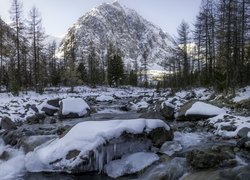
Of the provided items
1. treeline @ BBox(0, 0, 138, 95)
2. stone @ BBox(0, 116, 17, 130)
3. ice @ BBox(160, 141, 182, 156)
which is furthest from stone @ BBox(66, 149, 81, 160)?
treeline @ BBox(0, 0, 138, 95)

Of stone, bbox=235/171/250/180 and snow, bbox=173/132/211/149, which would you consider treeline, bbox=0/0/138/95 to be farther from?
stone, bbox=235/171/250/180

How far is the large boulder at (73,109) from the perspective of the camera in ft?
72.9

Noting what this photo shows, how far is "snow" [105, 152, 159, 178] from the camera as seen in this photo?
10572 millimetres

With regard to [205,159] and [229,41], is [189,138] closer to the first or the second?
[205,159]

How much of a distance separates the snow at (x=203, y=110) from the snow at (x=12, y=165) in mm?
10539

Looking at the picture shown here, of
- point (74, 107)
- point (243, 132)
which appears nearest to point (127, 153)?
point (243, 132)

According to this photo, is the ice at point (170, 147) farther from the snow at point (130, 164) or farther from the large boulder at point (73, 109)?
the large boulder at point (73, 109)

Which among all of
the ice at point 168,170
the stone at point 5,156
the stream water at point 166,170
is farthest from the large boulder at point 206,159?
the stone at point 5,156

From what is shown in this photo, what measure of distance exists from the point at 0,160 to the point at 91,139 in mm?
3677

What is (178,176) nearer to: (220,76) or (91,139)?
(91,139)

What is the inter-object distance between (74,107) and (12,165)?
11.4m

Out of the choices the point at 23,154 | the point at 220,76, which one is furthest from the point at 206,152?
the point at 220,76

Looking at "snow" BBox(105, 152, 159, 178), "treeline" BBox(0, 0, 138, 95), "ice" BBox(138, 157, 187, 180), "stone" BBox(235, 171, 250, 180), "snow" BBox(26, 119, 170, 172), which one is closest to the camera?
"stone" BBox(235, 171, 250, 180)

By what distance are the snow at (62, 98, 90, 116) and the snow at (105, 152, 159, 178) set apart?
11.5 meters
